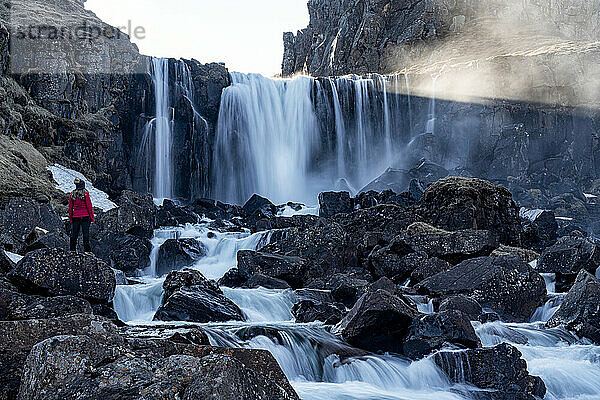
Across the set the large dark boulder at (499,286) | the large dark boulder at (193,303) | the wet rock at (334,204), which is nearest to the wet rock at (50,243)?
the large dark boulder at (193,303)

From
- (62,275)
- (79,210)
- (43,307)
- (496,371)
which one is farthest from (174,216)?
(496,371)

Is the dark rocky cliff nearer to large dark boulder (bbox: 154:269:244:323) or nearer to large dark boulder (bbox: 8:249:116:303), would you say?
large dark boulder (bbox: 154:269:244:323)

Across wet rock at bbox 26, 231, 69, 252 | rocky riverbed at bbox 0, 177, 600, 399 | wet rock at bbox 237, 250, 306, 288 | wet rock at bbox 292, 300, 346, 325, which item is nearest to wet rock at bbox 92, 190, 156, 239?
rocky riverbed at bbox 0, 177, 600, 399

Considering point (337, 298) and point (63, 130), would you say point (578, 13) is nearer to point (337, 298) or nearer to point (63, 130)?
point (63, 130)

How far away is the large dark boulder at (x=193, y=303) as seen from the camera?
11297 mm

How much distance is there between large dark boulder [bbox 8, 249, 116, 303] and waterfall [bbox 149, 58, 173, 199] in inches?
1060

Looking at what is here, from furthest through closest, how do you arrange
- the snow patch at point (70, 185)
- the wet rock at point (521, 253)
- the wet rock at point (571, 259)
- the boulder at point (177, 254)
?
the snow patch at point (70, 185)
the boulder at point (177, 254)
the wet rock at point (521, 253)
the wet rock at point (571, 259)

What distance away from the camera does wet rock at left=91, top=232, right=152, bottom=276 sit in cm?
1880

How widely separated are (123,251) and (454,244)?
10458 millimetres

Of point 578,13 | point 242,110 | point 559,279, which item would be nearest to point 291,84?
point 242,110

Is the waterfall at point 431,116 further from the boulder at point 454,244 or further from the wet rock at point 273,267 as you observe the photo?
the wet rock at point 273,267

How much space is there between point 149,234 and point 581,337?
54.5 ft

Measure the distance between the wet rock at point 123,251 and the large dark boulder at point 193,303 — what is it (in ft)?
19.9

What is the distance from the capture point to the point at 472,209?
21344 millimetres
